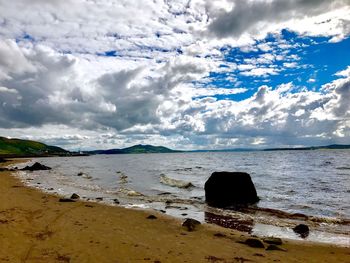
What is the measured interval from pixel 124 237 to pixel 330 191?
3004 cm

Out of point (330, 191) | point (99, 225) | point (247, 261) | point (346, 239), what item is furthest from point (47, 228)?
point (330, 191)

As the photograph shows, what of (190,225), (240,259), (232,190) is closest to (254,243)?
(240,259)

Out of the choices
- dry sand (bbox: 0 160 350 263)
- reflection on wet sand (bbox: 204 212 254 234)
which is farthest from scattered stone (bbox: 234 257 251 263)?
reflection on wet sand (bbox: 204 212 254 234)

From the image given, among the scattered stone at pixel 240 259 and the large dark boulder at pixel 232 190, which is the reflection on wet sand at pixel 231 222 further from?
the large dark boulder at pixel 232 190

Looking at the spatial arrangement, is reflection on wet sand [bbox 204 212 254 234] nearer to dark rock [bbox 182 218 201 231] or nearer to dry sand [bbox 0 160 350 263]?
dry sand [bbox 0 160 350 263]

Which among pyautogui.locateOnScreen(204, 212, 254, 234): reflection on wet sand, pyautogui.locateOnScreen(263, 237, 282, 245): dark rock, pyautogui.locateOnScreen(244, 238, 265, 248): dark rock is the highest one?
pyautogui.locateOnScreen(244, 238, 265, 248): dark rock

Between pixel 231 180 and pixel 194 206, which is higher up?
pixel 231 180

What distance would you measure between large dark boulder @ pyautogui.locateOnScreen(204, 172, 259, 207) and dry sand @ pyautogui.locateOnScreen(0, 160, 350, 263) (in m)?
11.1

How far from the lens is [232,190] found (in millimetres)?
31062

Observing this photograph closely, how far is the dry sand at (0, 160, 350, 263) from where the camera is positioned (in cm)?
1254

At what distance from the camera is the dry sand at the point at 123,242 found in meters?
12.5

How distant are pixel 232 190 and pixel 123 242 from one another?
59.6 feet

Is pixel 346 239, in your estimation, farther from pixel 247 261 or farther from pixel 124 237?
pixel 124 237

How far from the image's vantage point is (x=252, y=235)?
17.6m
